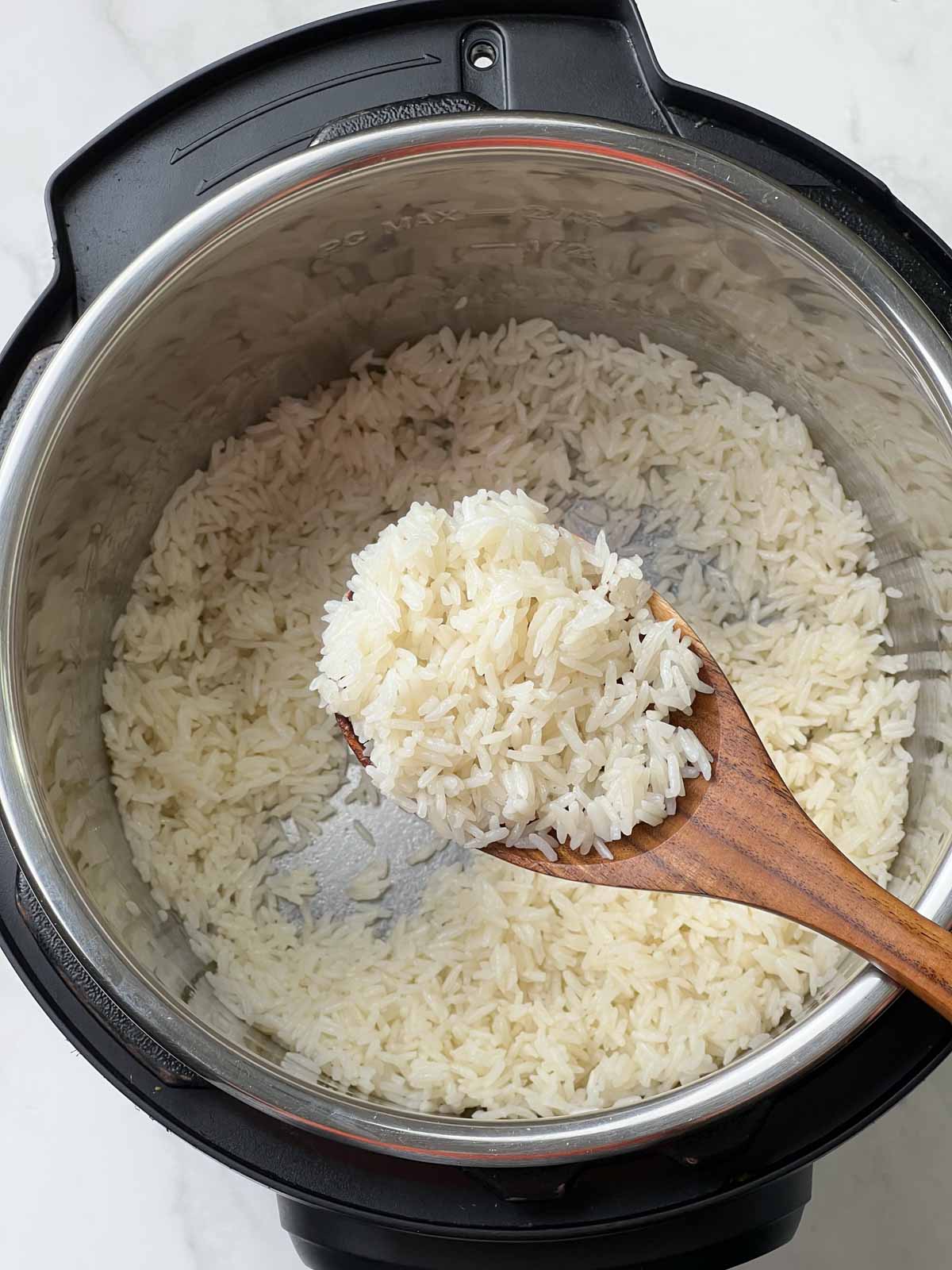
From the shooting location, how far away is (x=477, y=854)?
1390 mm

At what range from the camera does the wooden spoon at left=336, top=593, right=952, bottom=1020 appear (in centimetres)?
101

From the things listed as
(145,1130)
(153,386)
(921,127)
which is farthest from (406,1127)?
(921,127)

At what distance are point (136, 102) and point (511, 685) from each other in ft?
3.14

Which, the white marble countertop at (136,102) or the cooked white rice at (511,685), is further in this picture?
the white marble countertop at (136,102)

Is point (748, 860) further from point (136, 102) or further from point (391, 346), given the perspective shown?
point (136, 102)

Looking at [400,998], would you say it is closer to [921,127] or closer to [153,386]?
[153,386]

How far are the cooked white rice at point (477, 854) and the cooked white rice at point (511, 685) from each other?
0.67 ft

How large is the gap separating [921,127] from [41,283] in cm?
116

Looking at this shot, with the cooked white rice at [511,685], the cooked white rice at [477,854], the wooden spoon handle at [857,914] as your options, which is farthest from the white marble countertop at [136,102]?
the cooked white rice at [511,685]

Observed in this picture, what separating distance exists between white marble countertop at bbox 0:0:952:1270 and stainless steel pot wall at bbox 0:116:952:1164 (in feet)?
1.07

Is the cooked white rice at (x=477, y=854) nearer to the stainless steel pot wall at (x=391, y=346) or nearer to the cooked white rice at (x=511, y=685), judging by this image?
the stainless steel pot wall at (x=391, y=346)

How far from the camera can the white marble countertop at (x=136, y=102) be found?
4.56 feet

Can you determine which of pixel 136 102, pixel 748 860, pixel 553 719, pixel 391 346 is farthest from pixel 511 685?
pixel 136 102

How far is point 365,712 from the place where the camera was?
1.13 meters
